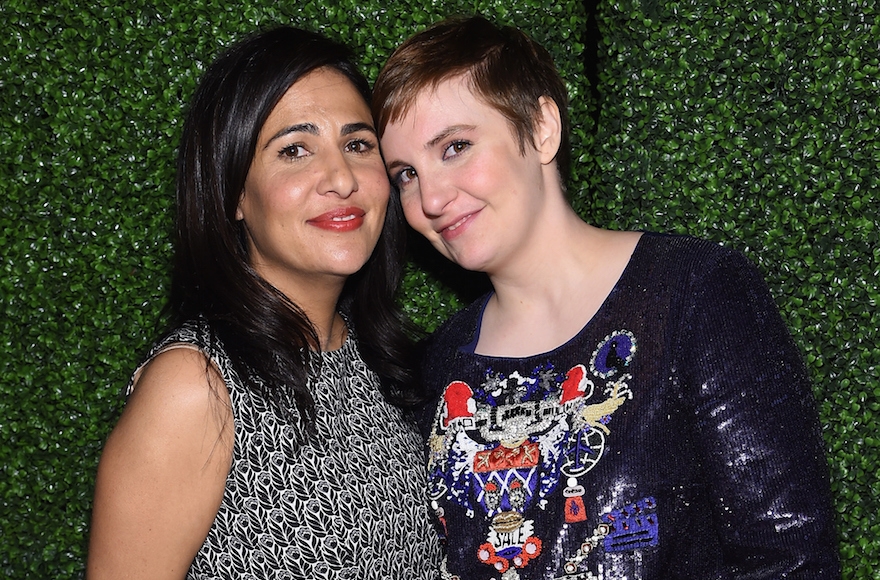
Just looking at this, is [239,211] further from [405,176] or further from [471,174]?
[471,174]

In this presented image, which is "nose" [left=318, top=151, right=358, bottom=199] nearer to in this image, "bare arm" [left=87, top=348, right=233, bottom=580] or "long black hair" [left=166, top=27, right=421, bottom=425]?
"long black hair" [left=166, top=27, right=421, bottom=425]

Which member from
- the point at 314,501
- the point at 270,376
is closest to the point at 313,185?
the point at 270,376

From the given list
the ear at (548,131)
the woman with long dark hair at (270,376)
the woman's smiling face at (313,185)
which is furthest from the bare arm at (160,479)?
the ear at (548,131)

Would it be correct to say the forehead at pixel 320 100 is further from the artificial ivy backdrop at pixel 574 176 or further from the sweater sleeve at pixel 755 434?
the sweater sleeve at pixel 755 434

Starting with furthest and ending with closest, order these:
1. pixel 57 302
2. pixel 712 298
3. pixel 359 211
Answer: pixel 57 302, pixel 359 211, pixel 712 298

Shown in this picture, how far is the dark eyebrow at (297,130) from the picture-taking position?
217 centimetres

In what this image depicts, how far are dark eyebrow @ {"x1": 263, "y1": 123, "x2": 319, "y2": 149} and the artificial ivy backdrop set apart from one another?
78cm

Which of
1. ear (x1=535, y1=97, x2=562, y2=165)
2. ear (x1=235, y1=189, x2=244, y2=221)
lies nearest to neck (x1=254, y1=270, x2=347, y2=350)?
ear (x1=235, y1=189, x2=244, y2=221)

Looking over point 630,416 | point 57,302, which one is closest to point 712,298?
point 630,416

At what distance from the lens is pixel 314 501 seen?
2004mm

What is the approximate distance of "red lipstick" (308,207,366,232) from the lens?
7.18 ft

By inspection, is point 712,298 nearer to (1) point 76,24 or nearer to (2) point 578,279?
(2) point 578,279

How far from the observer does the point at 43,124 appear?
2854 mm

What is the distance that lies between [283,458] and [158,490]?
0.94ft
